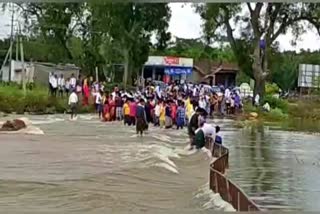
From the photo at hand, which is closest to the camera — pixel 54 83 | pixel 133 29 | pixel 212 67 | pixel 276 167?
pixel 276 167

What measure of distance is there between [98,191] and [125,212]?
1467 millimetres

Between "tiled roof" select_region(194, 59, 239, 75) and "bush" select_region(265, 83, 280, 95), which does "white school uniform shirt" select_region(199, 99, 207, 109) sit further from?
"tiled roof" select_region(194, 59, 239, 75)

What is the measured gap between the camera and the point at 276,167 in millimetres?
13062

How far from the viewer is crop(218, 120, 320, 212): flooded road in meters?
9.29

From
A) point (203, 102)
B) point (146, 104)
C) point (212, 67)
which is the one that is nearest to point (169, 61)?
point (212, 67)

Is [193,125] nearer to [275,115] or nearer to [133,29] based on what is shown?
[133,29]

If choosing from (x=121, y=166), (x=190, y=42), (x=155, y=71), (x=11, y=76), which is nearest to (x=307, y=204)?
(x=121, y=166)

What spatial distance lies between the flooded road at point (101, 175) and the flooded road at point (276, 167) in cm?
68

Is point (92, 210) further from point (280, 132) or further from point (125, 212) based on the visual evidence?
point (280, 132)

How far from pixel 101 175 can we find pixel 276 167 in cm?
378

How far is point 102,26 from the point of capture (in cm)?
2825

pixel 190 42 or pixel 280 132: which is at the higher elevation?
pixel 190 42

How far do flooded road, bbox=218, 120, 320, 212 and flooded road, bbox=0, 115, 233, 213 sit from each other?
0.68 metres

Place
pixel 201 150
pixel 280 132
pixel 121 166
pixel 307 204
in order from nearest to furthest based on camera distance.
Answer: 1. pixel 307 204
2. pixel 121 166
3. pixel 201 150
4. pixel 280 132
